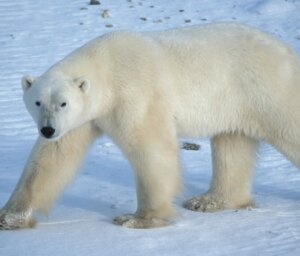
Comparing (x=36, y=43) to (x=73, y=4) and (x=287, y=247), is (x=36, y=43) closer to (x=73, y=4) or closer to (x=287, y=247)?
(x=73, y=4)

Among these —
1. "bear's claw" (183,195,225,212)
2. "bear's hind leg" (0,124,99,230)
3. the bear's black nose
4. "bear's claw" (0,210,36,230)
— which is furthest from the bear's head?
"bear's claw" (183,195,225,212)

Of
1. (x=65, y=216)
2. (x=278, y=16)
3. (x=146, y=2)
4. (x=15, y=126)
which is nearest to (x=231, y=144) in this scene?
(x=65, y=216)

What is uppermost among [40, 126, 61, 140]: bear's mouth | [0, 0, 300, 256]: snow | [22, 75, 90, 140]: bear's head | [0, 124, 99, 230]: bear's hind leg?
[22, 75, 90, 140]: bear's head

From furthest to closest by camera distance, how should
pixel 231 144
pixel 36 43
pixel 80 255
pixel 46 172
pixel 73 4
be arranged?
pixel 73 4, pixel 36 43, pixel 231 144, pixel 46 172, pixel 80 255

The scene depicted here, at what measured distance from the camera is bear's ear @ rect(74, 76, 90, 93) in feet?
13.7

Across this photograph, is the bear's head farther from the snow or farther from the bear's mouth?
the snow

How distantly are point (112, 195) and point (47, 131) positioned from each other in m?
1.44

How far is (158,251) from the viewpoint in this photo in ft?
12.3

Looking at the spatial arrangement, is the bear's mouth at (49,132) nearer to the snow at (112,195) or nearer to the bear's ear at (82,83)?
the bear's ear at (82,83)

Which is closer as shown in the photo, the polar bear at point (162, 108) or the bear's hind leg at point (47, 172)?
the polar bear at point (162, 108)

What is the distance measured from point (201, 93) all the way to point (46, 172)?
1164 mm

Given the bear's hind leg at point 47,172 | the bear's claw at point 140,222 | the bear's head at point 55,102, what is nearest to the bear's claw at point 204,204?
the bear's claw at point 140,222

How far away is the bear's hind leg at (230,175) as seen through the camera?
5.08 metres

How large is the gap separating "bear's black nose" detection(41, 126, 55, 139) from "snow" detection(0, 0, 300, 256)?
603mm
